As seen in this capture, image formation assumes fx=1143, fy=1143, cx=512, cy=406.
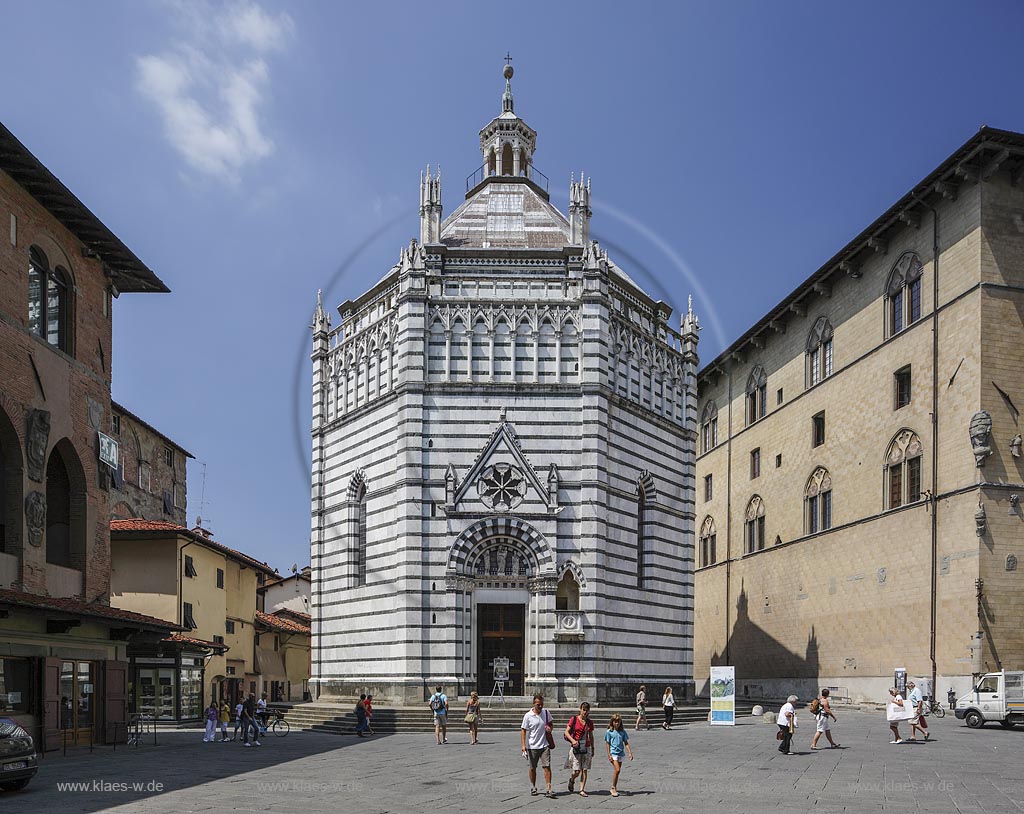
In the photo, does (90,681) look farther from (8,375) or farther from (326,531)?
(326,531)

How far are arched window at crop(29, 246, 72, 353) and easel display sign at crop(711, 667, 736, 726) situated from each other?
22.1m

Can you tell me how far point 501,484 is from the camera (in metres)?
38.7

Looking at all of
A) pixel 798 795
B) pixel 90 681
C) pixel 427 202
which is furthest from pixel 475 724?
pixel 427 202

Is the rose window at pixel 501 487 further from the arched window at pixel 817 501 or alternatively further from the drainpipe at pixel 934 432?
the arched window at pixel 817 501

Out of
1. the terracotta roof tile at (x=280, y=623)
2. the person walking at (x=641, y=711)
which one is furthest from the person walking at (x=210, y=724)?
the terracotta roof tile at (x=280, y=623)

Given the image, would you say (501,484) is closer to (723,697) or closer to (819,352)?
(723,697)

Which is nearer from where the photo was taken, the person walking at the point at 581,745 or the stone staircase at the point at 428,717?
the person walking at the point at 581,745

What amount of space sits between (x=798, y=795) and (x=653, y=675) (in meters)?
22.9

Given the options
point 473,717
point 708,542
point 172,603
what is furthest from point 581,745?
point 708,542

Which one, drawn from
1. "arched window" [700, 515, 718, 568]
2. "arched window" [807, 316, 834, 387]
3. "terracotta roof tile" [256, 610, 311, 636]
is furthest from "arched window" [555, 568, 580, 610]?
"arched window" [700, 515, 718, 568]

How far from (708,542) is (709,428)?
6404 mm

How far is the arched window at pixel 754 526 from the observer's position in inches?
2179

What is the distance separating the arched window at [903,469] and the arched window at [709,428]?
2031cm

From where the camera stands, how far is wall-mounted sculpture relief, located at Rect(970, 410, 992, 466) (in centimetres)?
3656
